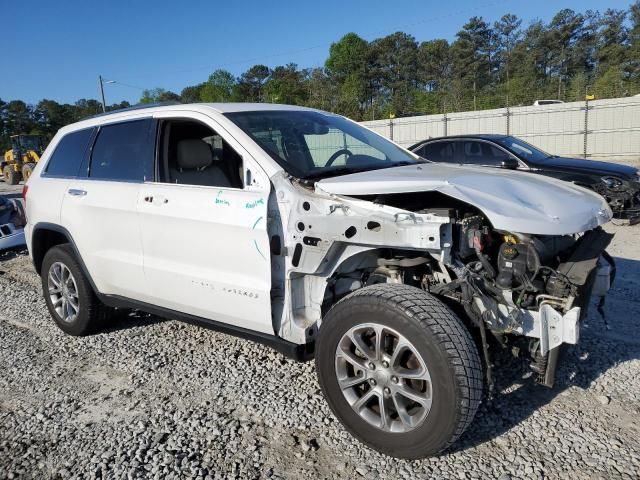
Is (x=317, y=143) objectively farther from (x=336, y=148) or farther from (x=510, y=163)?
(x=510, y=163)

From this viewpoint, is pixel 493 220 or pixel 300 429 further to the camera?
pixel 300 429

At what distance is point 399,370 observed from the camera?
2.69 m

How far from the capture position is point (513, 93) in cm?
3192

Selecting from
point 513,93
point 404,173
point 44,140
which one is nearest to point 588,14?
point 513,93

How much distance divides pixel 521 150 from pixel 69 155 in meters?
7.70

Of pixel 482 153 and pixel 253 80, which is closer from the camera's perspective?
pixel 482 153

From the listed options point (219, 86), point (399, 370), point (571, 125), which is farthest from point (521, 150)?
point (219, 86)

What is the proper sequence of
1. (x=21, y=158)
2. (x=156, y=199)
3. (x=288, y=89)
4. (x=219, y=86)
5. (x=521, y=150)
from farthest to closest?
(x=219, y=86)
(x=288, y=89)
(x=21, y=158)
(x=521, y=150)
(x=156, y=199)

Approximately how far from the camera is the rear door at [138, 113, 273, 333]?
10.5ft

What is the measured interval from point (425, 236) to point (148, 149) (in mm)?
2339

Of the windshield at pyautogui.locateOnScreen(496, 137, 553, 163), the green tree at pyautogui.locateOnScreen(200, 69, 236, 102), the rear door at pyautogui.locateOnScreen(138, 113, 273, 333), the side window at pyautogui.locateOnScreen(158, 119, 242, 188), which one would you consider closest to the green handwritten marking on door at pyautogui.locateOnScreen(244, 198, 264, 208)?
the rear door at pyautogui.locateOnScreen(138, 113, 273, 333)

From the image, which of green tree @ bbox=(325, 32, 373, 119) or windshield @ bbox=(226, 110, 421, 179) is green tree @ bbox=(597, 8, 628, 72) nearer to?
green tree @ bbox=(325, 32, 373, 119)

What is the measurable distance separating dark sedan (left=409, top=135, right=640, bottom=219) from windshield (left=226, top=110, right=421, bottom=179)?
→ 5.15 m

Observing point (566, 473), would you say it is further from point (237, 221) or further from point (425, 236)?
point (237, 221)
